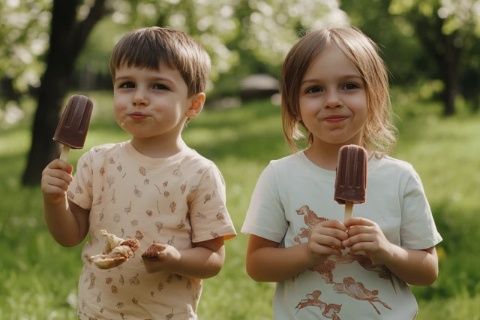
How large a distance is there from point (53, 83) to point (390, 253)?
24.8ft

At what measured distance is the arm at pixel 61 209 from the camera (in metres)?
3.00

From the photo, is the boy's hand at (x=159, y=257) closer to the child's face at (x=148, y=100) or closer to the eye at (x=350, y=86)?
the child's face at (x=148, y=100)

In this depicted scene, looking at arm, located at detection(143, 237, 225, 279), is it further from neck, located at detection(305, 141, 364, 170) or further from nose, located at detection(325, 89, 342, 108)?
nose, located at detection(325, 89, 342, 108)

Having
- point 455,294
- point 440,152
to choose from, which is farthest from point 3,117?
point 455,294

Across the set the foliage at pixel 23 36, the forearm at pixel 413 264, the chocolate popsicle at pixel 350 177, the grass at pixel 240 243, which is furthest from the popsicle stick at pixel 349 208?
the foliage at pixel 23 36

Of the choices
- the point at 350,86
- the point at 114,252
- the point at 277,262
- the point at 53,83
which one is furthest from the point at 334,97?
the point at 53,83

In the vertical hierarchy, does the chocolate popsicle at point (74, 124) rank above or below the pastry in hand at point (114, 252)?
above

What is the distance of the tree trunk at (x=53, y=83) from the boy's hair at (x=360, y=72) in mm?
6801

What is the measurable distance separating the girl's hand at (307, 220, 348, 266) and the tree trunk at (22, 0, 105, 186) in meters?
7.32

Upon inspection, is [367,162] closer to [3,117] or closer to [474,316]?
Answer: [474,316]

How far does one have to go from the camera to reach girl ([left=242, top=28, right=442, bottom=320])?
9.81ft

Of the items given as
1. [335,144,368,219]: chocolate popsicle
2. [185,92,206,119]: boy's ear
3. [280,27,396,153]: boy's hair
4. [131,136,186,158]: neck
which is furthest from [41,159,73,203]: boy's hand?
[335,144,368,219]: chocolate popsicle

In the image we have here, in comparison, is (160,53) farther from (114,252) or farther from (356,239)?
(356,239)

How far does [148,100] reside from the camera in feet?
10.0
